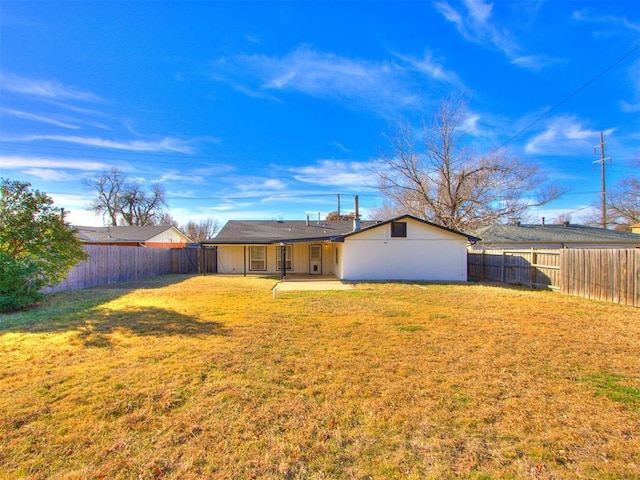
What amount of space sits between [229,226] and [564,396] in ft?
67.5

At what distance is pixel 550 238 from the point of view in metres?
21.4

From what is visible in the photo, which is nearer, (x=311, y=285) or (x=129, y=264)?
(x=311, y=285)

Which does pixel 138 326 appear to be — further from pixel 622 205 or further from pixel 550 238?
pixel 622 205

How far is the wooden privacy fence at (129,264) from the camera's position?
40.3 ft

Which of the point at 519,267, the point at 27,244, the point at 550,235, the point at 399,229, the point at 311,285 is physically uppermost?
the point at 399,229

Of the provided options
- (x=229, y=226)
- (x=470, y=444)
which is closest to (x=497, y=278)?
(x=470, y=444)

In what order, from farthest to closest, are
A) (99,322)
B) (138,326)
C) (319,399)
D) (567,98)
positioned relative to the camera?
(567,98)
(99,322)
(138,326)
(319,399)

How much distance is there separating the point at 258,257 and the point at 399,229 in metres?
9.06

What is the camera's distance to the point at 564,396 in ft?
11.1

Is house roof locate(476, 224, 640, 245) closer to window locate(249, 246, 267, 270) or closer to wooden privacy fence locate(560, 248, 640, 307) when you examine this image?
wooden privacy fence locate(560, 248, 640, 307)

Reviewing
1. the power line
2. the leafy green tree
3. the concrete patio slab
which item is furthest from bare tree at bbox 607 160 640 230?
the leafy green tree

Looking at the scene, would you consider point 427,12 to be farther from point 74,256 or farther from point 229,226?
point 229,226

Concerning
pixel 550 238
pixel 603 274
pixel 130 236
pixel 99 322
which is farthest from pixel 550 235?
pixel 130 236

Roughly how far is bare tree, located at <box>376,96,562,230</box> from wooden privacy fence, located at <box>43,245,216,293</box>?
46.8 feet
